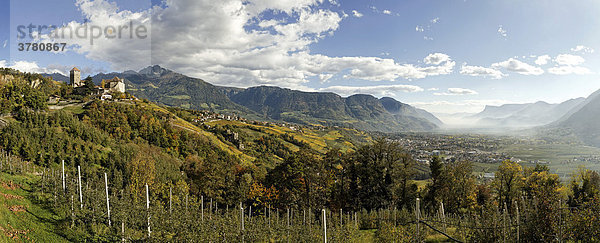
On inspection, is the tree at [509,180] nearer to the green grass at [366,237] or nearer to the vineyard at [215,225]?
the vineyard at [215,225]

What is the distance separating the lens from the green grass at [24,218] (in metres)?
10.6

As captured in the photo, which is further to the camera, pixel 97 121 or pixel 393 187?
pixel 97 121

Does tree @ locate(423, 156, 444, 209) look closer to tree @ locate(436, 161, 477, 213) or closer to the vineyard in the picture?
tree @ locate(436, 161, 477, 213)

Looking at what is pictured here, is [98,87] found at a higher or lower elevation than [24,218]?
higher

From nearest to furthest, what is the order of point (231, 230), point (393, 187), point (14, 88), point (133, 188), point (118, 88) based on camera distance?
point (231, 230) < point (133, 188) < point (393, 187) < point (14, 88) < point (118, 88)

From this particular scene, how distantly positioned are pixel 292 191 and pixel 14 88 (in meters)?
56.9

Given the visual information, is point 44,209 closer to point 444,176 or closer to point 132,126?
point 444,176

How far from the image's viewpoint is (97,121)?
53062mm

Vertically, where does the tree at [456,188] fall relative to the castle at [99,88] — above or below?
below

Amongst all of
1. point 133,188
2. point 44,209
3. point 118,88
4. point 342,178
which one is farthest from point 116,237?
point 118,88

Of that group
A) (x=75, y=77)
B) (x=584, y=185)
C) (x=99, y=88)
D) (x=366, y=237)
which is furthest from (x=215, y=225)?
(x=75, y=77)

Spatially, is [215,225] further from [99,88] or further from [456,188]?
[99,88]

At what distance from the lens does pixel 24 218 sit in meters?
12.8

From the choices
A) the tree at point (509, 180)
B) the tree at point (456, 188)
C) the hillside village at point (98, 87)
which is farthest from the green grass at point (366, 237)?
the hillside village at point (98, 87)
